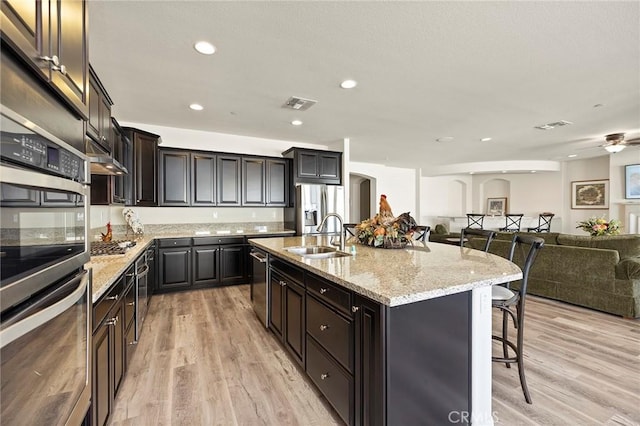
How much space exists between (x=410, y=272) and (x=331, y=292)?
1.51 ft

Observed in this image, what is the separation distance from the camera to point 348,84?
320 centimetres

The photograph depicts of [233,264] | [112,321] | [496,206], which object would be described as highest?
[496,206]

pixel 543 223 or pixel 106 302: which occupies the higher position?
pixel 543 223

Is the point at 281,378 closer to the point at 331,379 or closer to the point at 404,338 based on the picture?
the point at 331,379

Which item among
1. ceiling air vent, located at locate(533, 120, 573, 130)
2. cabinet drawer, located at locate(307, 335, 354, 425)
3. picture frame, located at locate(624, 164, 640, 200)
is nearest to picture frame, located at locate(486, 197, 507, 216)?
picture frame, located at locate(624, 164, 640, 200)

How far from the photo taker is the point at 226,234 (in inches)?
190

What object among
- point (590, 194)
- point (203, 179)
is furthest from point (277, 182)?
point (590, 194)

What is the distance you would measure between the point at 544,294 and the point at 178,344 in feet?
14.6

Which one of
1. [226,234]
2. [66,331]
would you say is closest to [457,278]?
[66,331]

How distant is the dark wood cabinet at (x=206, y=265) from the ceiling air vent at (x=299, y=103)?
7.88 feet

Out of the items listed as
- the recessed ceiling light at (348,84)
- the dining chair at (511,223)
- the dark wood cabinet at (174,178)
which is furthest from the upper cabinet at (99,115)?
the dining chair at (511,223)

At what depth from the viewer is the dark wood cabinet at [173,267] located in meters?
4.33

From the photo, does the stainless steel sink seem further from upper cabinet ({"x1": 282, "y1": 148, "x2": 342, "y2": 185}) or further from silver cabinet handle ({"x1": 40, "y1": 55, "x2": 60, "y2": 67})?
upper cabinet ({"x1": 282, "y1": 148, "x2": 342, "y2": 185})

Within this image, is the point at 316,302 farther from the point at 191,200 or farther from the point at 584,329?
the point at 191,200
